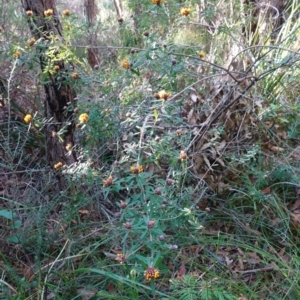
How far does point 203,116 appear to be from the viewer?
2.68 metres

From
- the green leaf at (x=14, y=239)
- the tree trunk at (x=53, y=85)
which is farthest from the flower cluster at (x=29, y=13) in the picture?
the green leaf at (x=14, y=239)

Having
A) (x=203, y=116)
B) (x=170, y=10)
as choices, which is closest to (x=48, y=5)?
(x=170, y=10)

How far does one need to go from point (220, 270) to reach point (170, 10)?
1396mm

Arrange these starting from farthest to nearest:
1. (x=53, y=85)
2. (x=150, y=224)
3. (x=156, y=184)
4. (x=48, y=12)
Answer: (x=53, y=85), (x=48, y=12), (x=156, y=184), (x=150, y=224)

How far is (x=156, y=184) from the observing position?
6.45ft

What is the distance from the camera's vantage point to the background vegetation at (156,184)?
6.18ft

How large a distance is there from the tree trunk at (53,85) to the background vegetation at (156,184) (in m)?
0.03

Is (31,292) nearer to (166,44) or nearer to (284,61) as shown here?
(166,44)

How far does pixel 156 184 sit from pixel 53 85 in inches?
38.1

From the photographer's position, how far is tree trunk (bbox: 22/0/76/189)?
234 cm

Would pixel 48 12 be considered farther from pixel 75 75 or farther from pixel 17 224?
pixel 17 224

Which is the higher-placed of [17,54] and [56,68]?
[17,54]

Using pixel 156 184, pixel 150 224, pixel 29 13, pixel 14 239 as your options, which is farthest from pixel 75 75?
pixel 150 224

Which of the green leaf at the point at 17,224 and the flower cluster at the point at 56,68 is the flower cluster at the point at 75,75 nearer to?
the flower cluster at the point at 56,68
